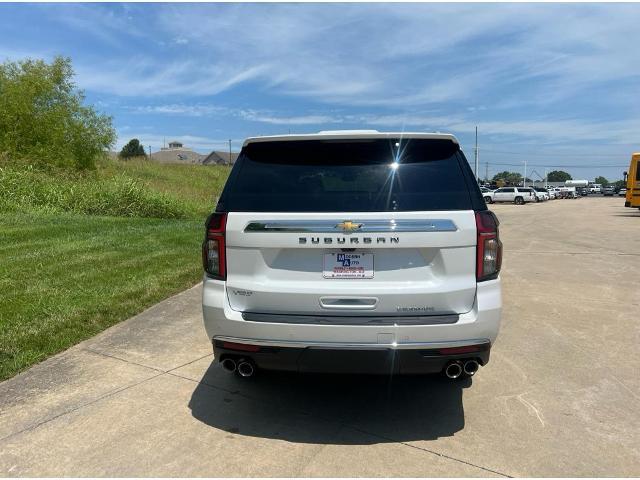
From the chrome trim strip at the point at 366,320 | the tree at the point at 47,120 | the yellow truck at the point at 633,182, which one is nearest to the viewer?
the chrome trim strip at the point at 366,320

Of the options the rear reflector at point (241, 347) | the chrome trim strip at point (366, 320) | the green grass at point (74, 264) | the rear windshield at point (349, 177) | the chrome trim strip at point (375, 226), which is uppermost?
the rear windshield at point (349, 177)

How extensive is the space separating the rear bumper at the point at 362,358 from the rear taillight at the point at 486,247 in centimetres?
45

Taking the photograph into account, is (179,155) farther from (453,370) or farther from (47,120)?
(453,370)

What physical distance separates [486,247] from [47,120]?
31.3m

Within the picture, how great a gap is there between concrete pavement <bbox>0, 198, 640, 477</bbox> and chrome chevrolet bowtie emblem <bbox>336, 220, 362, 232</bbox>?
137 cm

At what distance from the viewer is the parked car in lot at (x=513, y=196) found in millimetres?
51375

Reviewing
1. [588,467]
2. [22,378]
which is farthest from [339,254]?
[22,378]

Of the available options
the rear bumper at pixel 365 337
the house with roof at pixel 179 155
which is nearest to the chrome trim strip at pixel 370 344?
the rear bumper at pixel 365 337

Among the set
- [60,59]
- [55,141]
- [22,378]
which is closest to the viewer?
[22,378]

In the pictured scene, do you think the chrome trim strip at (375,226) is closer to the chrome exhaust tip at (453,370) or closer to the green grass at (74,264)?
the chrome exhaust tip at (453,370)

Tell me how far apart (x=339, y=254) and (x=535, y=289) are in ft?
17.9

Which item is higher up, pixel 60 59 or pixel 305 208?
pixel 60 59

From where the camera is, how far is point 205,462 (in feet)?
9.91

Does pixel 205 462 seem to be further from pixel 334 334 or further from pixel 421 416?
pixel 421 416
